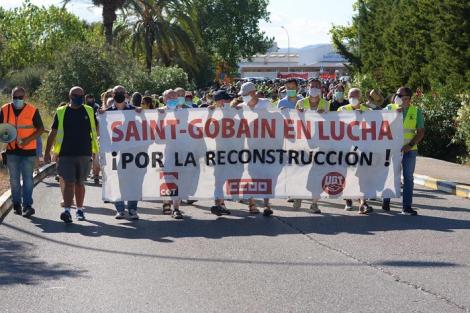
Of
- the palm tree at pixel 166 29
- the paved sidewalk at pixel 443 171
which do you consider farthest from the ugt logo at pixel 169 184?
the palm tree at pixel 166 29

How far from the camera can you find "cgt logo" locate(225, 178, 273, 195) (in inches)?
517

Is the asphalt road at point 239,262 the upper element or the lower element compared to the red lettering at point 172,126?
lower

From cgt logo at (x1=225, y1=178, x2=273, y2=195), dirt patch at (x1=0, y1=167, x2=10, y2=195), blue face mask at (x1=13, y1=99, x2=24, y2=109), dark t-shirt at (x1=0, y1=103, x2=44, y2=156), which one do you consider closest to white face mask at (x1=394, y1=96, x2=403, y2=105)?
cgt logo at (x1=225, y1=178, x2=273, y2=195)

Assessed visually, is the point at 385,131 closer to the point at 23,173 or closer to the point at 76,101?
the point at 76,101

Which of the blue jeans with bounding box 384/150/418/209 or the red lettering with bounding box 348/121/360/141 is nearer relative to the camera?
the blue jeans with bounding box 384/150/418/209

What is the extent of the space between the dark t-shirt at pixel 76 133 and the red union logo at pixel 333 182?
3.53 m

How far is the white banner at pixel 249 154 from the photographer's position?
13031 mm

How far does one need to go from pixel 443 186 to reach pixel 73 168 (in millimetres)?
7757

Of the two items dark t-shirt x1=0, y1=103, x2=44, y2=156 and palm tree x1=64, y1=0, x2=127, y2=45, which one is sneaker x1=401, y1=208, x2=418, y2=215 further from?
palm tree x1=64, y1=0, x2=127, y2=45

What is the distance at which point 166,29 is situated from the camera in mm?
44250

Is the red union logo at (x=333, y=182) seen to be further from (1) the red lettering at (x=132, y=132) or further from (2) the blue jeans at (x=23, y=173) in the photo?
(2) the blue jeans at (x=23, y=173)

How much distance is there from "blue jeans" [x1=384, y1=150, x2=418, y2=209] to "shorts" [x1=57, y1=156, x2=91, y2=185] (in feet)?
15.2

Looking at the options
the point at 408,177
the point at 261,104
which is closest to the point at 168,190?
the point at 261,104

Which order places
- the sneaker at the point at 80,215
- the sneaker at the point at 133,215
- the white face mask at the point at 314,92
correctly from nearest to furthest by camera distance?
the sneaker at the point at 80,215 → the sneaker at the point at 133,215 → the white face mask at the point at 314,92
